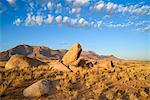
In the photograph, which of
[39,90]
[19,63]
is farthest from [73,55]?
[39,90]

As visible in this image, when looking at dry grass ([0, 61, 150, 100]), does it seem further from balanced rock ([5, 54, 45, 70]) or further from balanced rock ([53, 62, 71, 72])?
balanced rock ([5, 54, 45, 70])

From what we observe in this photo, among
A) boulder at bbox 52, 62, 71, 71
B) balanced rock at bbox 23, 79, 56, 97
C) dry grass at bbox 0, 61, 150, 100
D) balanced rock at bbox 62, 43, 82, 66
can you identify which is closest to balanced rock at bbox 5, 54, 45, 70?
balanced rock at bbox 62, 43, 82, 66

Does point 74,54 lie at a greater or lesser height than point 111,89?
greater

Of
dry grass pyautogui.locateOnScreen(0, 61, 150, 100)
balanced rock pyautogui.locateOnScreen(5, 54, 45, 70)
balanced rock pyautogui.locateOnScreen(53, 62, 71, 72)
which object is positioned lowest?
dry grass pyautogui.locateOnScreen(0, 61, 150, 100)

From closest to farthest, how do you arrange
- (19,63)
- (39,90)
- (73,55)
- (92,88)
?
1. (39,90)
2. (92,88)
3. (19,63)
4. (73,55)

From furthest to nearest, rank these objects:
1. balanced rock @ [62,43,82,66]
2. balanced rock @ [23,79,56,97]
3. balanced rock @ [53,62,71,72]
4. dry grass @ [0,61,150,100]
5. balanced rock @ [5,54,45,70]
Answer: balanced rock @ [62,43,82,66] < balanced rock @ [5,54,45,70] < balanced rock @ [53,62,71,72] < dry grass @ [0,61,150,100] < balanced rock @ [23,79,56,97]

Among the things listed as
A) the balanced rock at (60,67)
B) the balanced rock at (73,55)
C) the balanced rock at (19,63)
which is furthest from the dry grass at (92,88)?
the balanced rock at (73,55)

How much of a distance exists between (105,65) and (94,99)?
14.3m

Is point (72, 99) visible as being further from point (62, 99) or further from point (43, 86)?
point (43, 86)

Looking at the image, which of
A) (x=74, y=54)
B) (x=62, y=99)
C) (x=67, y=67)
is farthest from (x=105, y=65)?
(x=62, y=99)

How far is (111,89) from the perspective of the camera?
13695mm

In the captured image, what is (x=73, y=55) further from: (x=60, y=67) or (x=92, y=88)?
(x=92, y=88)

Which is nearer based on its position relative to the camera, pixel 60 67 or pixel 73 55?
pixel 60 67

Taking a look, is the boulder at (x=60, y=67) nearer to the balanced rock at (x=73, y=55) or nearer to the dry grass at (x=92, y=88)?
the balanced rock at (x=73, y=55)
